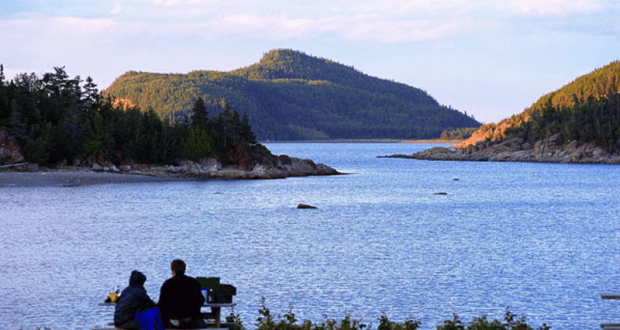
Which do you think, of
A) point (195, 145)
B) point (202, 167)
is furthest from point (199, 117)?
point (202, 167)

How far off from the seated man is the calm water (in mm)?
9651

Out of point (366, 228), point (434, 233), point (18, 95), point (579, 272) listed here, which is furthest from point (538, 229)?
point (18, 95)

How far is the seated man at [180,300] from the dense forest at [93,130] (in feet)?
343

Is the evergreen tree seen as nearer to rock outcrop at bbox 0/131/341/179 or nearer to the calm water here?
rock outcrop at bbox 0/131/341/179

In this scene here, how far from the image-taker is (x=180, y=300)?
55.5 ft

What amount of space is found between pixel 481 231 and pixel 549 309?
33.4 meters

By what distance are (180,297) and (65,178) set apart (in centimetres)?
10301

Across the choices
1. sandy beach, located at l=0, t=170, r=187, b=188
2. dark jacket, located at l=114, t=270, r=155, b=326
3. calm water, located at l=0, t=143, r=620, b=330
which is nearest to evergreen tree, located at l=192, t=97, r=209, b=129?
sandy beach, located at l=0, t=170, r=187, b=188

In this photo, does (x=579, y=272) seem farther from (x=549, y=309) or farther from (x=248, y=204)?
(x=248, y=204)

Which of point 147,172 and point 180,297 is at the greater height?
point 180,297

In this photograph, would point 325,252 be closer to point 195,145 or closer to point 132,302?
point 132,302

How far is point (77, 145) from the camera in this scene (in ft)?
400

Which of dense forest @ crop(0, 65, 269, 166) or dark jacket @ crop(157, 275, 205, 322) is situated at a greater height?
dense forest @ crop(0, 65, 269, 166)

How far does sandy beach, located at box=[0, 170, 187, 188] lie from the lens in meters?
108
